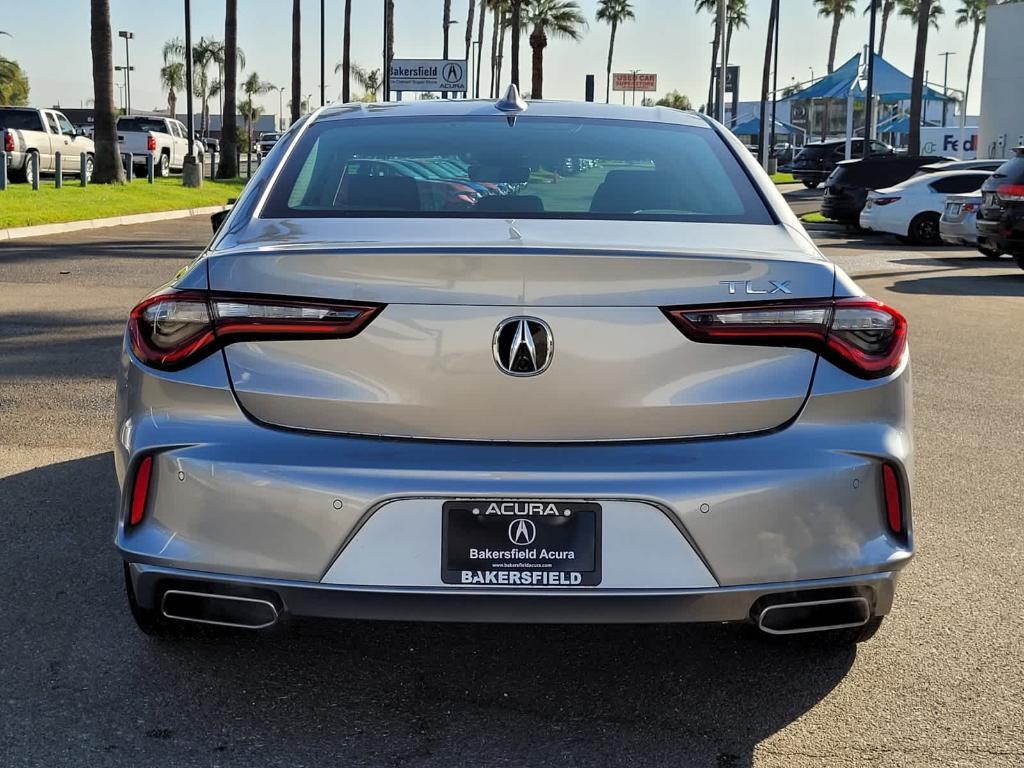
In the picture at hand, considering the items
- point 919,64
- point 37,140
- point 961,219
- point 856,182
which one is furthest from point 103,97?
point 919,64

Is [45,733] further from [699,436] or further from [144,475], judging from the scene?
[699,436]

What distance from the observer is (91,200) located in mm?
25766

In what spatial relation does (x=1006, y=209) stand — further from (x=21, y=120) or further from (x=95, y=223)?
(x=21, y=120)

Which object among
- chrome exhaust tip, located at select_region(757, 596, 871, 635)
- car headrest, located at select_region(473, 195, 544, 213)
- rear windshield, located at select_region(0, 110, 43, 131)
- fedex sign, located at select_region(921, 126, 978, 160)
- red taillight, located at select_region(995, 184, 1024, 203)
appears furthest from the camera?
fedex sign, located at select_region(921, 126, 978, 160)

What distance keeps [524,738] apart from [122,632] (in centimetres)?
137

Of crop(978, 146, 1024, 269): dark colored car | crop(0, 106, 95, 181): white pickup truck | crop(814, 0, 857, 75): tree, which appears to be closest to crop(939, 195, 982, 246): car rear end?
crop(978, 146, 1024, 269): dark colored car

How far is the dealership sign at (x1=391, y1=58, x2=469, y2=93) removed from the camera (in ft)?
183

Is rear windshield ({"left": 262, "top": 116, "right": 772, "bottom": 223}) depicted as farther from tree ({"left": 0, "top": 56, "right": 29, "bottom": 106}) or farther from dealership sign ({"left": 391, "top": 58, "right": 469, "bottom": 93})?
tree ({"left": 0, "top": 56, "right": 29, "bottom": 106})

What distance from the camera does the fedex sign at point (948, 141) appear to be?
182 ft

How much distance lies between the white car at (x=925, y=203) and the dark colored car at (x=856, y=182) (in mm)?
2980

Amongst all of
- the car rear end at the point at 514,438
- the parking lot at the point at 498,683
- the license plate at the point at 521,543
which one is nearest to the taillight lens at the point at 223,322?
the car rear end at the point at 514,438

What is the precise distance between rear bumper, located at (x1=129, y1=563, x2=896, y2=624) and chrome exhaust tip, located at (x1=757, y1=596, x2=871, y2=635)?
47mm

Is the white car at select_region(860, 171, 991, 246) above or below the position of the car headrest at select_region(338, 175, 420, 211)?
below

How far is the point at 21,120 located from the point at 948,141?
37812mm
